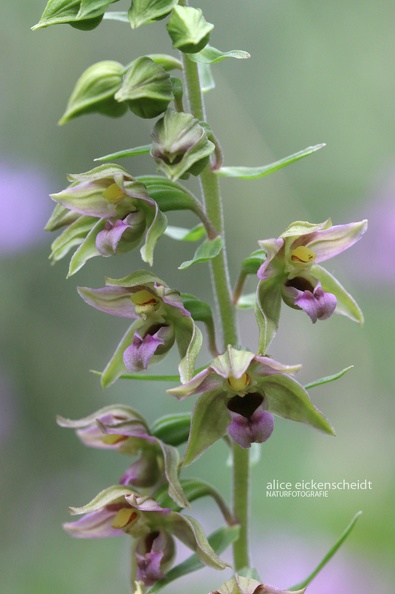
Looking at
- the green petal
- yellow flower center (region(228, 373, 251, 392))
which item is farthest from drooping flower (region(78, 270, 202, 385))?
the green petal

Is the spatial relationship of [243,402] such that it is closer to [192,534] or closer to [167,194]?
[192,534]

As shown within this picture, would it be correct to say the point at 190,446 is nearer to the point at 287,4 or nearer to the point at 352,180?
the point at 352,180

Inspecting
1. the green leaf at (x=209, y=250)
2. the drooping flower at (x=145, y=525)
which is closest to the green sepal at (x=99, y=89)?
the green leaf at (x=209, y=250)

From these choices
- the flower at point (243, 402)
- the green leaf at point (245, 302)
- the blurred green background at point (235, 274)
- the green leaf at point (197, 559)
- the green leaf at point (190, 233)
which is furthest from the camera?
the blurred green background at point (235, 274)

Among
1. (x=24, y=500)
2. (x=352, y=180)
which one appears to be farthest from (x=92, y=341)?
(x=352, y=180)

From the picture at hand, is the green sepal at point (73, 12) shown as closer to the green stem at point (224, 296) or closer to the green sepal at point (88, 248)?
the green stem at point (224, 296)

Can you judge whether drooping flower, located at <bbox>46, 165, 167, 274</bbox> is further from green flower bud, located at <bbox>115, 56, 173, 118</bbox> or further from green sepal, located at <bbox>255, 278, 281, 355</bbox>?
green sepal, located at <bbox>255, 278, 281, 355</bbox>

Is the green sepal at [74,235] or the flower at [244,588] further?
the green sepal at [74,235]
